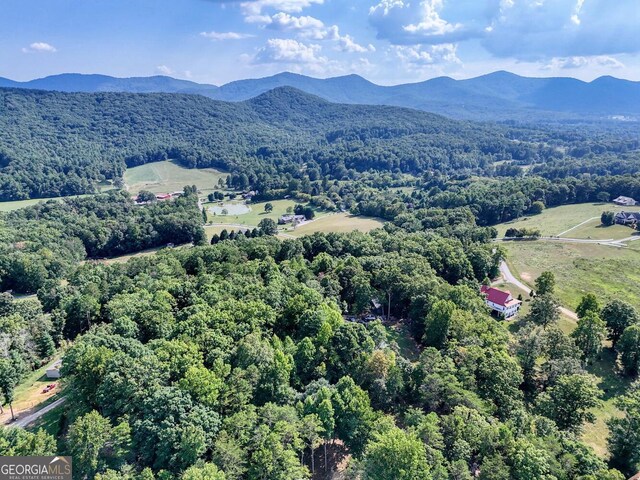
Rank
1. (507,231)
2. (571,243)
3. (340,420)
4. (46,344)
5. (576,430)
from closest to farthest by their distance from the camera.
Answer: (340,420) → (576,430) → (46,344) → (571,243) → (507,231)

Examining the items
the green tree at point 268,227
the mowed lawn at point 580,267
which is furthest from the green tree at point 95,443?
the green tree at point 268,227

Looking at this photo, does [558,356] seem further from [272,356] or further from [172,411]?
[172,411]

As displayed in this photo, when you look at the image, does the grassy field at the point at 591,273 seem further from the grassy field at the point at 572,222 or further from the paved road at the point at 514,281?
the grassy field at the point at 572,222

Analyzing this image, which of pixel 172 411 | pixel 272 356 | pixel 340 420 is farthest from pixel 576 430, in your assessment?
pixel 172 411

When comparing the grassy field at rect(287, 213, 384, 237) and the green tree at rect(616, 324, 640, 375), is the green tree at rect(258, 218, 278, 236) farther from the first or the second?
the green tree at rect(616, 324, 640, 375)

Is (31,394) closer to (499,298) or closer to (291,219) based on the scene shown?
(499,298)

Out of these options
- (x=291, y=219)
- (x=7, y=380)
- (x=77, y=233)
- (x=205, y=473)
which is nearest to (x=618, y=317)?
(x=205, y=473)
